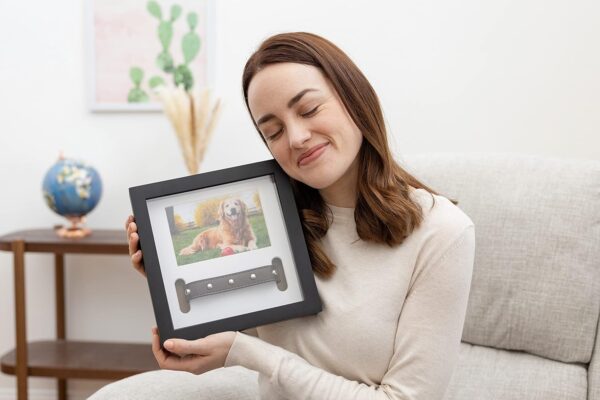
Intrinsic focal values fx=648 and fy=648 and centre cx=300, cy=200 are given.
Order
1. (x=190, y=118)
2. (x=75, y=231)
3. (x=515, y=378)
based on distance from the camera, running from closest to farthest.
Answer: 1. (x=515, y=378)
2. (x=190, y=118)
3. (x=75, y=231)

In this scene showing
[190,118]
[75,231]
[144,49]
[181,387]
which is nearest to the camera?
[181,387]

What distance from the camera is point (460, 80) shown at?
7.04 ft

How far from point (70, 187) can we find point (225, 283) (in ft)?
4.06

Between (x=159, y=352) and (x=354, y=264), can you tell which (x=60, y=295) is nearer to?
(x=159, y=352)

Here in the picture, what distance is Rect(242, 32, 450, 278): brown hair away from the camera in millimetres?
1044

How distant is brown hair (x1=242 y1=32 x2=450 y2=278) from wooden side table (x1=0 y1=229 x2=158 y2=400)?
113 centimetres

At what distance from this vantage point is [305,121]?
104 cm

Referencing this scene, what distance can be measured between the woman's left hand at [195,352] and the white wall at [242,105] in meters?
1.02

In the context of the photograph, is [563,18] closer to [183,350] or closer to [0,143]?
[183,350]

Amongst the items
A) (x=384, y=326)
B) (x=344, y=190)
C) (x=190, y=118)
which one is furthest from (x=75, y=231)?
(x=384, y=326)

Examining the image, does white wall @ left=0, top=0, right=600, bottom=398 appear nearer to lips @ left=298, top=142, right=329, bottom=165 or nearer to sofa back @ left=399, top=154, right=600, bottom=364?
sofa back @ left=399, top=154, right=600, bottom=364

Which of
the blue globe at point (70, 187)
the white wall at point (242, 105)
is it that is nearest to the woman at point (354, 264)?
the white wall at point (242, 105)

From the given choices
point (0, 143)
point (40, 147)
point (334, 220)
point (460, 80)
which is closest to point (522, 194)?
point (334, 220)

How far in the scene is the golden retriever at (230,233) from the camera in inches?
43.8
